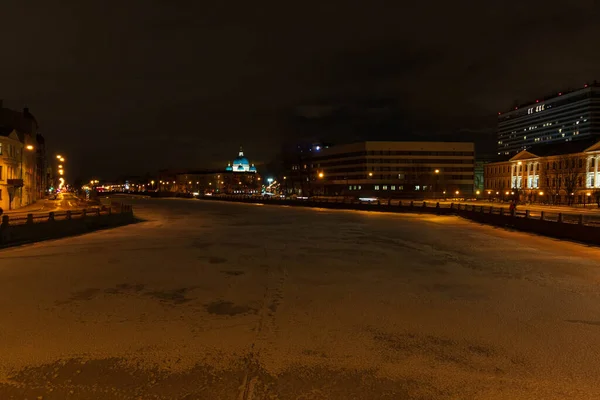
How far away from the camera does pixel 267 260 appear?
16.9 meters

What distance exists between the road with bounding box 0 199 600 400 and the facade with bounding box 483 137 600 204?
224 ft

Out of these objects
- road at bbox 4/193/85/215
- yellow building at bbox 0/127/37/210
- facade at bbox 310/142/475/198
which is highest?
facade at bbox 310/142/475/198

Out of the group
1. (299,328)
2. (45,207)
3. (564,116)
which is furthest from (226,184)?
(299,328)

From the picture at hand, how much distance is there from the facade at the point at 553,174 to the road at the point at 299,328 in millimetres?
68246

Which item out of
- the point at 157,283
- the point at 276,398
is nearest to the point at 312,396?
the point at 276,398

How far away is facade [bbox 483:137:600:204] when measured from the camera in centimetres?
7931

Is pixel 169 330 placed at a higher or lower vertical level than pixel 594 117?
lower

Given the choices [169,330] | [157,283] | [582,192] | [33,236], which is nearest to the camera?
[169,330]

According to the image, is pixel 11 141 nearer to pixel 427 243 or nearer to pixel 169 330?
pixel 427 243

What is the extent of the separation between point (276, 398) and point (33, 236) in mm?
24479

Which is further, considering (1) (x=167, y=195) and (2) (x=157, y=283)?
(1) (x=167, y=195)

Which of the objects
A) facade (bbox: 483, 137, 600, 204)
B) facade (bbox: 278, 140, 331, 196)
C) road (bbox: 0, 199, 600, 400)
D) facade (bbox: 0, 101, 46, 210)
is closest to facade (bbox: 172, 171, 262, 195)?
facade (bbox: 278, 140, 331, 196)

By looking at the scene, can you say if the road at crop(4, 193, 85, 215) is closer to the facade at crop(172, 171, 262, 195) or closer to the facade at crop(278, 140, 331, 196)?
the facade at crop(278, 140, 331, 196)

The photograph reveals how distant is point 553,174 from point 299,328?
97391 mm
